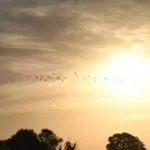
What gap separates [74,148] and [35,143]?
472 inches

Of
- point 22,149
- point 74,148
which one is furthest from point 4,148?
point 74,148

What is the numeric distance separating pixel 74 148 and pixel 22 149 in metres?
15.8

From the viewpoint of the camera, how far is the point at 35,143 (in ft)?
654

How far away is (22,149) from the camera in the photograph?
7741 inches

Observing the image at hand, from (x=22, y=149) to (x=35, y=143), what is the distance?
4.88 meters

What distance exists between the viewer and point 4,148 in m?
200

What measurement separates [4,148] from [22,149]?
21.0ft

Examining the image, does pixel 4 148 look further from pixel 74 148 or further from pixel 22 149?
pixel 74 148

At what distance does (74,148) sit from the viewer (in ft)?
654

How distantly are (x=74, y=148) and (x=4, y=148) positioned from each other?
21.3 meters

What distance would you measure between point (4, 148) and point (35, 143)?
959 centimetres
